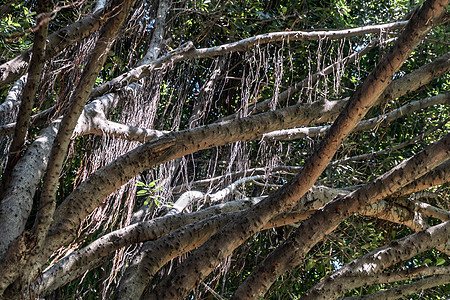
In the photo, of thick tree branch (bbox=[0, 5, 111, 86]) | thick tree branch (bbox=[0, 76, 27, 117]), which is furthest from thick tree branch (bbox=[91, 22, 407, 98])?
thick tree branch (bbox=[0, 5, 111, 86])

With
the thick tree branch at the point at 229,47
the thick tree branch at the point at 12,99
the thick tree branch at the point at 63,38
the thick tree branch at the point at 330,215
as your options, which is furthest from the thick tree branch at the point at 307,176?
the thick tree branch at the point at 12,99

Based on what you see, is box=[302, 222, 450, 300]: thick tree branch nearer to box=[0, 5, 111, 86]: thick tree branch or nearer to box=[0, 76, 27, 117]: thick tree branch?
box=[0, 5, 111, 86]: thick tree branch

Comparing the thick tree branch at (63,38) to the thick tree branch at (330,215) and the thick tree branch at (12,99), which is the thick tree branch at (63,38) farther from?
the thick tree branch at (330,215)

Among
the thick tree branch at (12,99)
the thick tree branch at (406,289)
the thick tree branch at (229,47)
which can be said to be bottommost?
the thick tree branch at (406,289)

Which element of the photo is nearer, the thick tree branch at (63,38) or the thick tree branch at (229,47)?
the thick tree branch at (63,38)

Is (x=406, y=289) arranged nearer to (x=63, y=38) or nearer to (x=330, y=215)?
(x=330, y=215)

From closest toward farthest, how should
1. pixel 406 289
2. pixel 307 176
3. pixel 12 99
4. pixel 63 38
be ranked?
1. pixel 307 176
2. pixel 63 38
3. pixel 406 289
4. pixel 12 99

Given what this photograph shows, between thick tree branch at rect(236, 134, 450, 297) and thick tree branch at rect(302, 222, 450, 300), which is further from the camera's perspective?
thick tree branch at rect(302, 222, 450, 300)

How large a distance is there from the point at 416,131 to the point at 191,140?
337cm

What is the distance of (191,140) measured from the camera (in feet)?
7.10

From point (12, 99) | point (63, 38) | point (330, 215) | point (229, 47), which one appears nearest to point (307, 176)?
point (330, 215)

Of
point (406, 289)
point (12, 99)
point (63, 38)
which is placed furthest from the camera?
point (12, 99)

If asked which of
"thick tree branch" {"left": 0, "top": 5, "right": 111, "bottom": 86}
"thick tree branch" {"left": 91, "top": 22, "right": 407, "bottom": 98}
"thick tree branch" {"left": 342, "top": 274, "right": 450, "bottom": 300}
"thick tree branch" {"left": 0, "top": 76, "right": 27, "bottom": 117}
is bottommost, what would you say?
"thick tree branch" {"left": 342, "top": 274, "right": 450, "bottom": 300}

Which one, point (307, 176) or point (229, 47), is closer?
point (307, 176)
